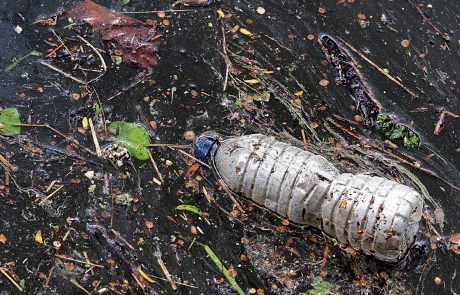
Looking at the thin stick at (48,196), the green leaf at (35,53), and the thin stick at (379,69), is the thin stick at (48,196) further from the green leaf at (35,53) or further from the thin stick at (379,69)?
the thin stick at (379,69)

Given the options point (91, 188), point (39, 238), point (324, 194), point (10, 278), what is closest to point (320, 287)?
point (324, 194)

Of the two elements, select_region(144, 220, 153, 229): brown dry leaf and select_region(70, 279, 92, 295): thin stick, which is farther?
select_region(144, 220, 153, 229): brown dry leaf

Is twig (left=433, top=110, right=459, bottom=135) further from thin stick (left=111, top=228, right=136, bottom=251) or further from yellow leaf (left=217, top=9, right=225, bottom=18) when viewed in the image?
thin stick (left=111, top=228, right=136, bottom=251)

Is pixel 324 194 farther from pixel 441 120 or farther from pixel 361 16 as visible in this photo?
pixel 361 16

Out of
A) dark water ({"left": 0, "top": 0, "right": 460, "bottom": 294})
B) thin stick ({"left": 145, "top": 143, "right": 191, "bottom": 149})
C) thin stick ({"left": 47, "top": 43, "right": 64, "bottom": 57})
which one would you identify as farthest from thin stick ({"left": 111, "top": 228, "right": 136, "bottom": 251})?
thin stick ({"left": 47, "top": 43, "right": 64, "bottom": 57})

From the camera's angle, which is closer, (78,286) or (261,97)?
(78,286)

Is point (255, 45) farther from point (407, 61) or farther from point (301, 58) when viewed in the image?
point (407, 61)
